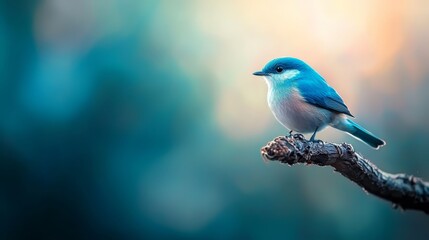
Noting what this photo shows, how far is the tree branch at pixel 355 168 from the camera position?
9.20 feet

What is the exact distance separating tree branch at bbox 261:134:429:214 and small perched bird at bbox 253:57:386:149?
0.78m

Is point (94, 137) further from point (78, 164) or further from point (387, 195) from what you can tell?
point (387, 195)

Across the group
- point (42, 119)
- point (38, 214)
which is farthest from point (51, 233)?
point (42, 119)

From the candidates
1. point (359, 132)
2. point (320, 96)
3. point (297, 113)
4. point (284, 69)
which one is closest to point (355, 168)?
point (297, 113)

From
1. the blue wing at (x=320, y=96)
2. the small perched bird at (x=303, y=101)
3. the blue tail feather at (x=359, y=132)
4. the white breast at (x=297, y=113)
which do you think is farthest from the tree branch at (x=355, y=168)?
the blue tail feather at (x=359, y=132)

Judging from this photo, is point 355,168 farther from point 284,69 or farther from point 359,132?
point 284,69

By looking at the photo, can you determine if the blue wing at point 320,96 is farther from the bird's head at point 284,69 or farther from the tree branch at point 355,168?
the tree branch at point 355,168

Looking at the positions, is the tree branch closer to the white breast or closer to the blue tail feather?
the white breast

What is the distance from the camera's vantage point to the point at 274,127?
9102mm

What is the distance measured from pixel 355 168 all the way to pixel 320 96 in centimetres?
125

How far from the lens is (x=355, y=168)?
10.1 feet

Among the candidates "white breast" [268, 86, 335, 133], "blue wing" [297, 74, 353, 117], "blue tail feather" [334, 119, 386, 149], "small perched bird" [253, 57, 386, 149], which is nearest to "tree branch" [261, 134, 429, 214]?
"small perched bird" [253, 57, 386, 149]

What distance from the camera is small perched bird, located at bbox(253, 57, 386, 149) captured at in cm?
410

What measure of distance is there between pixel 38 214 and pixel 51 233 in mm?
394
